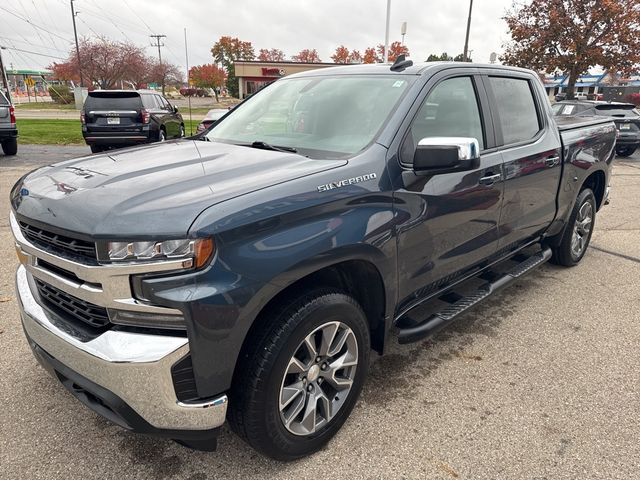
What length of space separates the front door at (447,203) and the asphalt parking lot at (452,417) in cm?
59

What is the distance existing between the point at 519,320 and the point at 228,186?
2795mm

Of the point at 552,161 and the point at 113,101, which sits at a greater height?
the point at 113,101

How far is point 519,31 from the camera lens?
68.0 ft

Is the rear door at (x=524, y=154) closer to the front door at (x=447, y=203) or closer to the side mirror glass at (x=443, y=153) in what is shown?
the front door at (x=447, y=203)

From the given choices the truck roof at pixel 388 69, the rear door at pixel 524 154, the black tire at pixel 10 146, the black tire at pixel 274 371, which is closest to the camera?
the black tire at pixel 274 371

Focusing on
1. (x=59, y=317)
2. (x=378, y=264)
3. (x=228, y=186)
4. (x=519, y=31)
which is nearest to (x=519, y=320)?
(x=378, y=264)

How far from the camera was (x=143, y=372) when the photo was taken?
1.80 metres

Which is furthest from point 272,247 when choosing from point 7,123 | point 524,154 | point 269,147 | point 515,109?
point 7,123

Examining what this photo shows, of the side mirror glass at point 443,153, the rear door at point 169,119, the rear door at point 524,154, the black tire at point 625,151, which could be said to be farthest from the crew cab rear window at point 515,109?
the black tire at point 625,151

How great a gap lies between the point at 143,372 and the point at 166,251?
1.49 ft

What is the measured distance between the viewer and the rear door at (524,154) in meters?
3.46

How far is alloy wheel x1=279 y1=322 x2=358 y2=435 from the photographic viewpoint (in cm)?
224

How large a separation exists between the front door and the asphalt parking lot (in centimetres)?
59

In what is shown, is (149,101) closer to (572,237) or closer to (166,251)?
(572,237)
